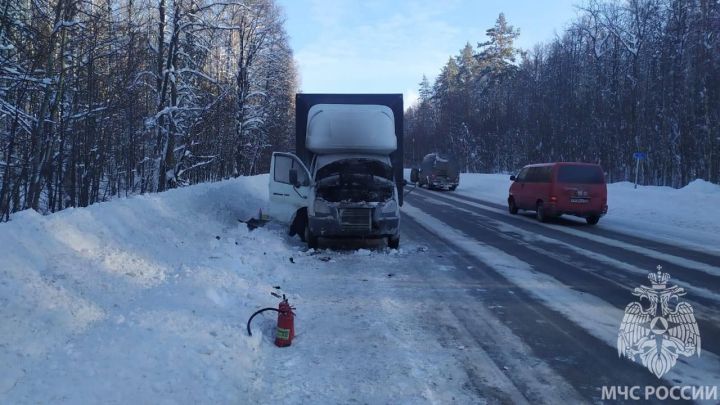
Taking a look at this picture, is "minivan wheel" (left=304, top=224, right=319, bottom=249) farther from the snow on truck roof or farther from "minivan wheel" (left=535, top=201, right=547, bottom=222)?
"minivan wheel" (left=535, top=201, right=547, bottom=222)

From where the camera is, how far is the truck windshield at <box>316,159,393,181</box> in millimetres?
10820

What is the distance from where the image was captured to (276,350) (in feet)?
15.3

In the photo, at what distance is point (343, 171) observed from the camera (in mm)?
10828

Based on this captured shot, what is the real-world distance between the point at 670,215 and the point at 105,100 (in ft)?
61.6

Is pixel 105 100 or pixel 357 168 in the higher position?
pixel 105 100

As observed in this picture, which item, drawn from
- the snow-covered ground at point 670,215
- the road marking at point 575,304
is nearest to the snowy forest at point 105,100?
the road marking at point 575,304

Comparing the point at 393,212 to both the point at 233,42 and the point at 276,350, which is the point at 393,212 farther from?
the point at 233,42

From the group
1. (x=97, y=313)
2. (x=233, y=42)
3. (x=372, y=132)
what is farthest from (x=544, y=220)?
(x=233, y=42)

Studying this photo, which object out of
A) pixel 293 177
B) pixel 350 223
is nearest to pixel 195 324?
pixel 350 223

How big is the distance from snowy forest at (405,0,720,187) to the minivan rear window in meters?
18.7

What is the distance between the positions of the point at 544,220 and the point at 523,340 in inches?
472

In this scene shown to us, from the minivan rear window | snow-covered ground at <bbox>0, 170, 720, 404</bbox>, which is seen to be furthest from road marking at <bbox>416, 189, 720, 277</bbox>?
snow-covered ground at <bbox>0, 170, 720, 404</bbox>

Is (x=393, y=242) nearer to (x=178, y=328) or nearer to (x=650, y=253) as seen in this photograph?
(x=650, y=253)

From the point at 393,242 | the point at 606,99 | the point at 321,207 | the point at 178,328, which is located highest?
the point at 606,99
